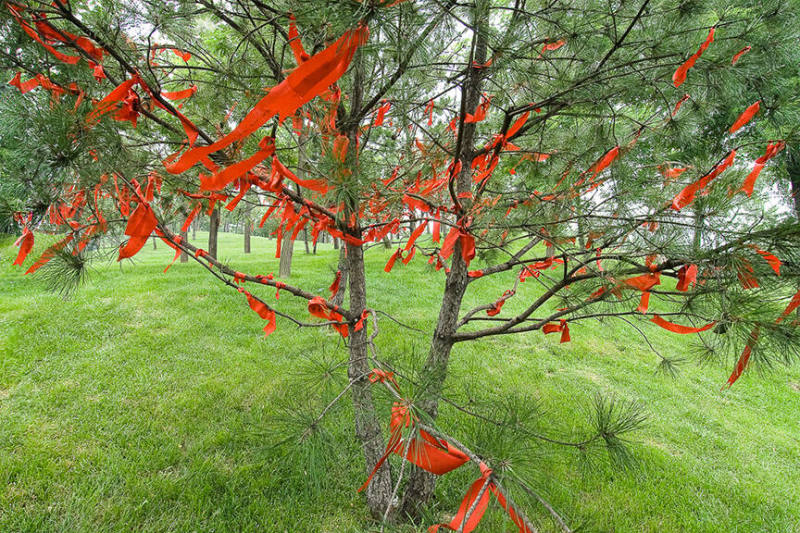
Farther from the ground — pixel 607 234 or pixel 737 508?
pixel 607 234

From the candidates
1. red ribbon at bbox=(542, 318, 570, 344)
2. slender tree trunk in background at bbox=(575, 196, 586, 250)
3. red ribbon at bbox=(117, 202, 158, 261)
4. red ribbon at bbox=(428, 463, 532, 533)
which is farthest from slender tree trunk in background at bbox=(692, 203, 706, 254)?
red ribbon at bbox=(117, 202, 158, 261)

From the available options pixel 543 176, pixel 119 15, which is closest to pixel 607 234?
pixel 543 176

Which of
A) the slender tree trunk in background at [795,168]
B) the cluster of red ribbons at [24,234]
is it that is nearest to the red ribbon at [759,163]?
the slender tree trunk in background at [795,168]

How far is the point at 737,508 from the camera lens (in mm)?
2438

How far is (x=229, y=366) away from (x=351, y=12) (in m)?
3.89

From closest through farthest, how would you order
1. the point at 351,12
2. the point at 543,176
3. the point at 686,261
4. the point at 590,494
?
the point at 351,12
the point at 686,261
the point at 543,176
the point at 590,494

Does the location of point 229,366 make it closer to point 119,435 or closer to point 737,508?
point 119,435

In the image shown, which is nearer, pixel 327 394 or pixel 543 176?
pixel 327 394

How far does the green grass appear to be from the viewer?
178 cm

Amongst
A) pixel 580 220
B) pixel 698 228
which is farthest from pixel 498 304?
pixel 698 228

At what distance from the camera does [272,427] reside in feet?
4.19

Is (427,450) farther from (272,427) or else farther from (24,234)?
(24,234)

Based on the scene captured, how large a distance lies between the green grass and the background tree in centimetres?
26

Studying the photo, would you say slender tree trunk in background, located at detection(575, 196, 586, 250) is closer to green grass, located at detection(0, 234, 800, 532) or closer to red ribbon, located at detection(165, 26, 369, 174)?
green grass, located at detection(0, 234, 800, 532)
